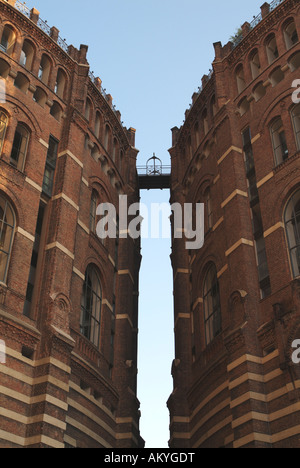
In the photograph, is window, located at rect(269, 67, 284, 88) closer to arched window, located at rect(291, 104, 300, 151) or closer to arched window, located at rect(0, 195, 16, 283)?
arched window, located at rect(291, 104, 300, 151)

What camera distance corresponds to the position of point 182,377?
3036cm

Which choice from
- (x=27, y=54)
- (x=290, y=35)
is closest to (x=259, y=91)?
(x=290, y=35)

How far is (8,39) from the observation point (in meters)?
30.9

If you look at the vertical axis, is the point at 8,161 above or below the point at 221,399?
above

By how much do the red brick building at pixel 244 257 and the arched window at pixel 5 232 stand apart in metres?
9.58

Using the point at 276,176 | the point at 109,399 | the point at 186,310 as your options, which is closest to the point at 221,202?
the point at 276,176

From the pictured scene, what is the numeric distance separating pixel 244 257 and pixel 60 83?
49.4 ft

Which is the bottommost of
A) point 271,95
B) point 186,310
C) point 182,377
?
point 182,377

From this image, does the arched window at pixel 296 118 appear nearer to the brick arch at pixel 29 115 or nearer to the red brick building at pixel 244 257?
the red brick building at pixel 244 257

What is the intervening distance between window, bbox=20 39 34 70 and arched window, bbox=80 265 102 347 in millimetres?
11077

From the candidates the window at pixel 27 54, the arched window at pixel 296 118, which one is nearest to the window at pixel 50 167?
the window at pixel 27 54

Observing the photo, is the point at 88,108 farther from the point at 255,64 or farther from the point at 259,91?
the point at 259,91
